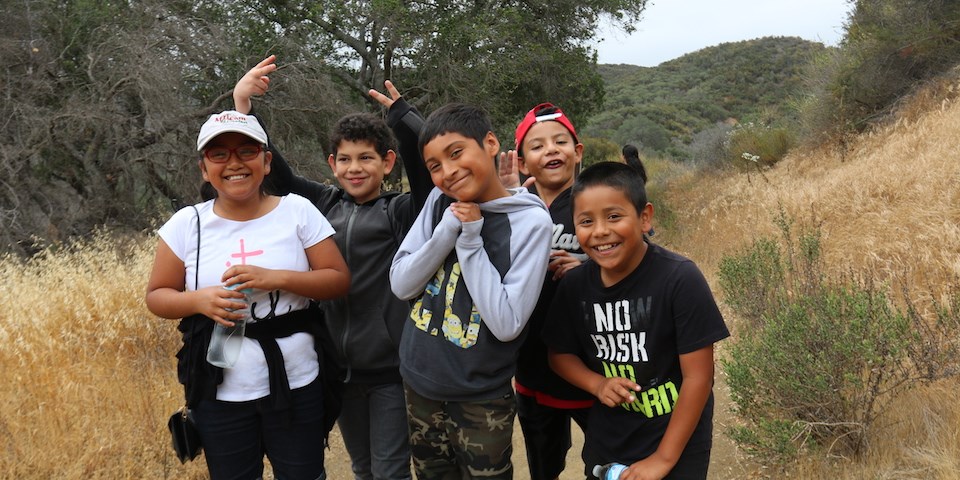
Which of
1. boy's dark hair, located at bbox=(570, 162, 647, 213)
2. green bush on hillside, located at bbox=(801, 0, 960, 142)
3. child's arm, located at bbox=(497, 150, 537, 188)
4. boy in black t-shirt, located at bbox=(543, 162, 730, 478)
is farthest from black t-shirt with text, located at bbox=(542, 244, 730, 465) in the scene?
green bush on hillside, located at bbox=(801, 0, 960, 142)

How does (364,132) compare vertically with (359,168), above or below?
above

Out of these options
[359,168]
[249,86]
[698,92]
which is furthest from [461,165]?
[698,92]

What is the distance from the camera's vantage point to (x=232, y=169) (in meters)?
2.02

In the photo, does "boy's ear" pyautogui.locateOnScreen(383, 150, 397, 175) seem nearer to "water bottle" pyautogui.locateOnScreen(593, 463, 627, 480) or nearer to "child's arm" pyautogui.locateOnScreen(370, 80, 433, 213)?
"child's arm" pyautogui.locateOnScreen(370, 80, 433, 213)

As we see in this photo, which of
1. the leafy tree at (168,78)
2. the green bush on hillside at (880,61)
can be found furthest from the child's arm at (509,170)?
the green bush on hillside at (880,61)

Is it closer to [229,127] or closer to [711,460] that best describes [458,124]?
[229,127]

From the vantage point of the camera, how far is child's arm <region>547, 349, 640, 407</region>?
1864 millimetres

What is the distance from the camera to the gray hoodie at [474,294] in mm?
1799

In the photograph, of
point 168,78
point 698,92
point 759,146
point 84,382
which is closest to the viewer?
point 84,382

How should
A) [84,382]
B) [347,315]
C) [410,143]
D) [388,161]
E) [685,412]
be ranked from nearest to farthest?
[685,412], [410,143], [347,315], [388,161], [84,382]

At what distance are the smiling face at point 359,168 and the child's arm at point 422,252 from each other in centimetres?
38

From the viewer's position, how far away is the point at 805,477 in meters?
2.74

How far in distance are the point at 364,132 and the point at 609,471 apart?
1491 mm

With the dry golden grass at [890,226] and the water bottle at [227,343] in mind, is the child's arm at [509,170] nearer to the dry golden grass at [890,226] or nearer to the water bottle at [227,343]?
the water bottle at [227,343]
